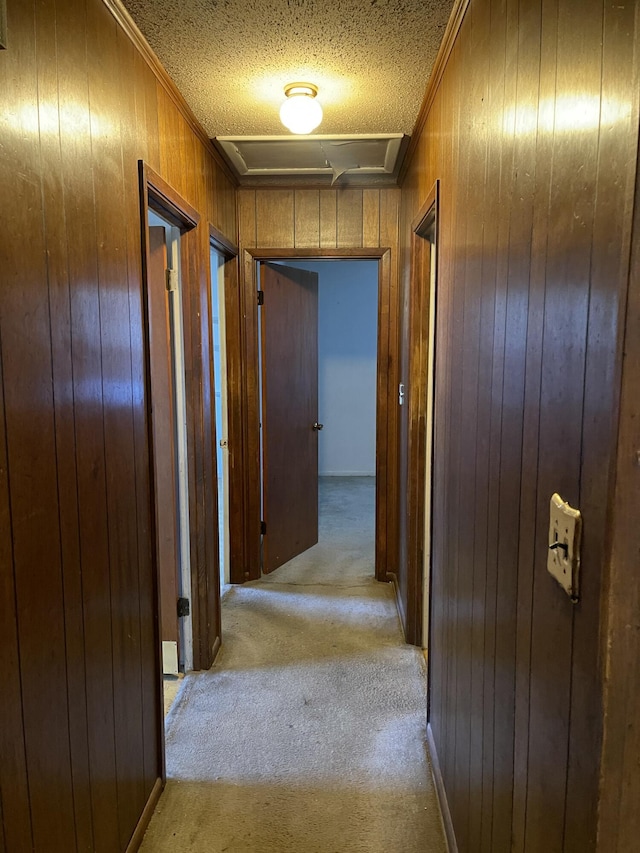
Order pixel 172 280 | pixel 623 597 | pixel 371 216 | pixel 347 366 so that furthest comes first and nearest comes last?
pixel 347 366 → pixel 371 216 → pixel 172 280 → pixel 623 597

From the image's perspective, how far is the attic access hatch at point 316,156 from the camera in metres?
2.51

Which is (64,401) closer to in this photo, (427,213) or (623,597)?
(623,597)

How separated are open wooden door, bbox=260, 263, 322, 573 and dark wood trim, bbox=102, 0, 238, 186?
0.93 metres

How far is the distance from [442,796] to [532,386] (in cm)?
147

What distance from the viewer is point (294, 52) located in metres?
1.76

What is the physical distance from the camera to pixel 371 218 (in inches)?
126

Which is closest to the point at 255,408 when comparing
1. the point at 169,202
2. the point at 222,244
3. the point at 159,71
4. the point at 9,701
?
the point at 222,244

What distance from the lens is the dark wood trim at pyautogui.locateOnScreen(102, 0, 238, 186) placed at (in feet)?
4.85

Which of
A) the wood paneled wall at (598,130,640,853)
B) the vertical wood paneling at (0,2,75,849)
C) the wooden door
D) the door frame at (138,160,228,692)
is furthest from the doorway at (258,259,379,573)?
the wood paneled wall at (598,130,640,853)

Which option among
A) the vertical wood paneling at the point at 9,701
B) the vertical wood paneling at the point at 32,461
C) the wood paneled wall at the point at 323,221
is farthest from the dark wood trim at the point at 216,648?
the wood paneled wall at the point at 323,221

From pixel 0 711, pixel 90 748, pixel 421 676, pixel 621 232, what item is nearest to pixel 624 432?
pixel 621 232

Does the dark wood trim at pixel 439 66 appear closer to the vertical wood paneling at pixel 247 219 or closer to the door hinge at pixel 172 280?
the vertical wood paneling at pixel 247 219

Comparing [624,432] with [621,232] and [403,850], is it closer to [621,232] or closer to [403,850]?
[621,232]

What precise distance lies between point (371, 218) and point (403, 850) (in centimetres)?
291
